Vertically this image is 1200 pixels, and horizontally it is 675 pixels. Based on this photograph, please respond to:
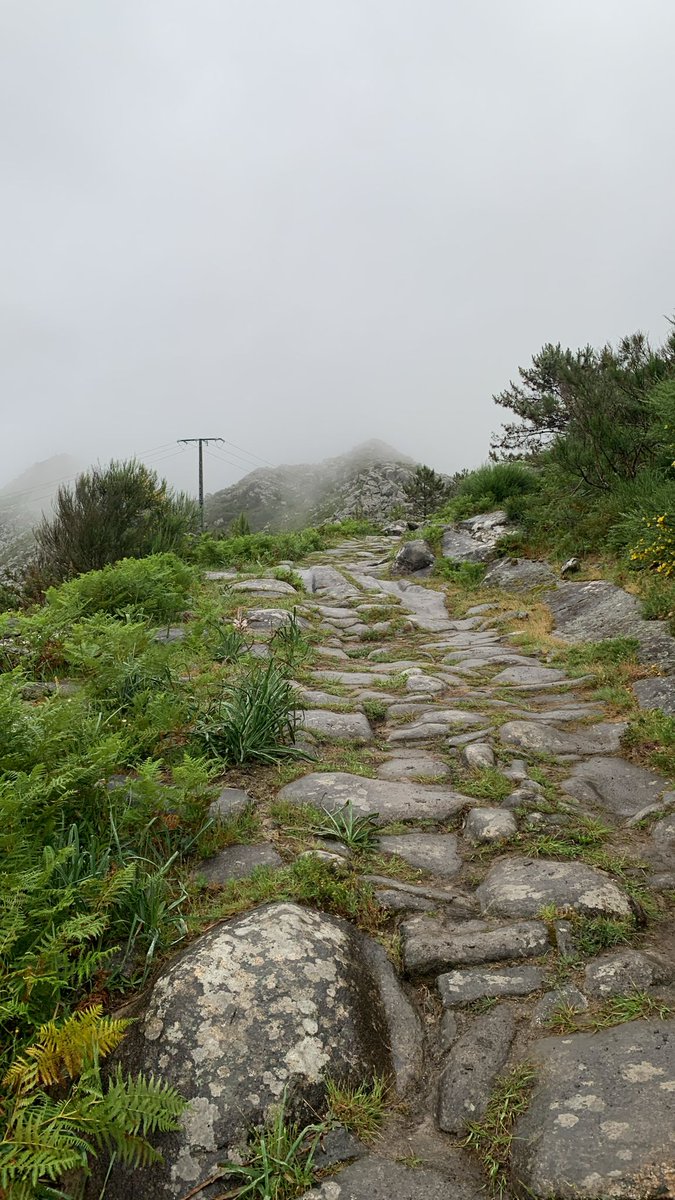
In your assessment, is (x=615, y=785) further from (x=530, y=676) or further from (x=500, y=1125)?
(x=500, y=1125)

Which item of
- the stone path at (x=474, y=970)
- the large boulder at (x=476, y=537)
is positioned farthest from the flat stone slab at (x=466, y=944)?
the large boulder at (x=476, y=537)

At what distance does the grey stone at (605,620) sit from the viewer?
17.8ft

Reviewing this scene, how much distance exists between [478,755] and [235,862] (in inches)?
66.2

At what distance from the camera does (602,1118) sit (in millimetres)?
1546

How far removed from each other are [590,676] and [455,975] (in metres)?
3.67

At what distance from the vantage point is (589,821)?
10.2 feet

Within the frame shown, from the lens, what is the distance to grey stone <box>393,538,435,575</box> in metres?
12.1

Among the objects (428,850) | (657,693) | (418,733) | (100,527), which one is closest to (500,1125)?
(428,850)

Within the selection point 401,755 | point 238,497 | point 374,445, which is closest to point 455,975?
point 401,755

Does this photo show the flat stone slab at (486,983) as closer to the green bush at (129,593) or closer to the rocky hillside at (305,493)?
the green bush at (129,593)

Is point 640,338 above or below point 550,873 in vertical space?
above

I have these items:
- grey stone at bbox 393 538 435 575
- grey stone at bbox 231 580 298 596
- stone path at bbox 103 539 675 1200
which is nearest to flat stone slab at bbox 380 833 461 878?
stone path at bbox 103 539 675 1200

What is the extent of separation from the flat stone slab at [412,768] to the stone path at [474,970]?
0.05 feet

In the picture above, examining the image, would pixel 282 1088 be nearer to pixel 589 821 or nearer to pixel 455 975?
pixel 455 975
